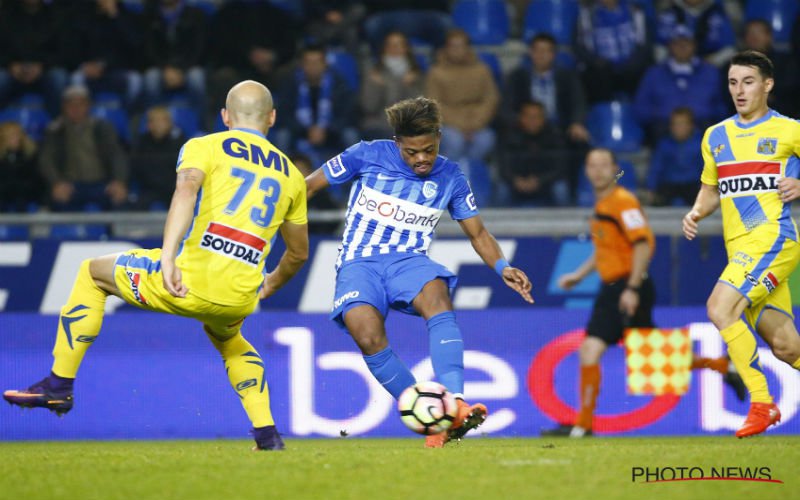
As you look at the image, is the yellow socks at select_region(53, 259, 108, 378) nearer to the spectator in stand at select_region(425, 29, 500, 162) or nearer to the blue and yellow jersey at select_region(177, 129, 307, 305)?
the blue and yellow jersey at select_region(177, 129, 307, 305)

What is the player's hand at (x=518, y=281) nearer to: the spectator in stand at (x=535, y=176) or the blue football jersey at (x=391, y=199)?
the blue football jersey at (x=391, y=199)

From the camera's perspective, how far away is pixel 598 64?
538 inches

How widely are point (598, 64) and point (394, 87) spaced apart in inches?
91.7

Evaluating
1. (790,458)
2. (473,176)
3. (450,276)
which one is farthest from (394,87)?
(790,458)

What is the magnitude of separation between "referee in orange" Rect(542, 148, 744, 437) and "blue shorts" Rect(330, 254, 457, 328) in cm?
293

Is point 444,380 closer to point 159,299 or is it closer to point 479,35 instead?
point 159,299

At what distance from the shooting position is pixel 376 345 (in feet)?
22.3

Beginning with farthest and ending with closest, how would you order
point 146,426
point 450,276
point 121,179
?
point 121,179 → point 146,426 → point 450,276

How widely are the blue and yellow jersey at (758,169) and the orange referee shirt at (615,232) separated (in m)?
1.98

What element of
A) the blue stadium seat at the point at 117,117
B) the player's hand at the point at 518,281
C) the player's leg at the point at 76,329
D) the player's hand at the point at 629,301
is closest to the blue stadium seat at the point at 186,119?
the blue stadium seat at the point at 117,117

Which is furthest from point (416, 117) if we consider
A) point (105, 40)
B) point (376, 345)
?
point (105, 40)

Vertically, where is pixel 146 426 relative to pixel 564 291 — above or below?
below

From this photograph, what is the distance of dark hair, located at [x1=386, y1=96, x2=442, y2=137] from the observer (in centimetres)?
675

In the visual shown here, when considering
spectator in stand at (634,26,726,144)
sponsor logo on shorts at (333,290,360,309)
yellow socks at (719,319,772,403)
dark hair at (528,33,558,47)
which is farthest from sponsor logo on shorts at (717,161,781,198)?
dark hair at (528,33,558,47)
